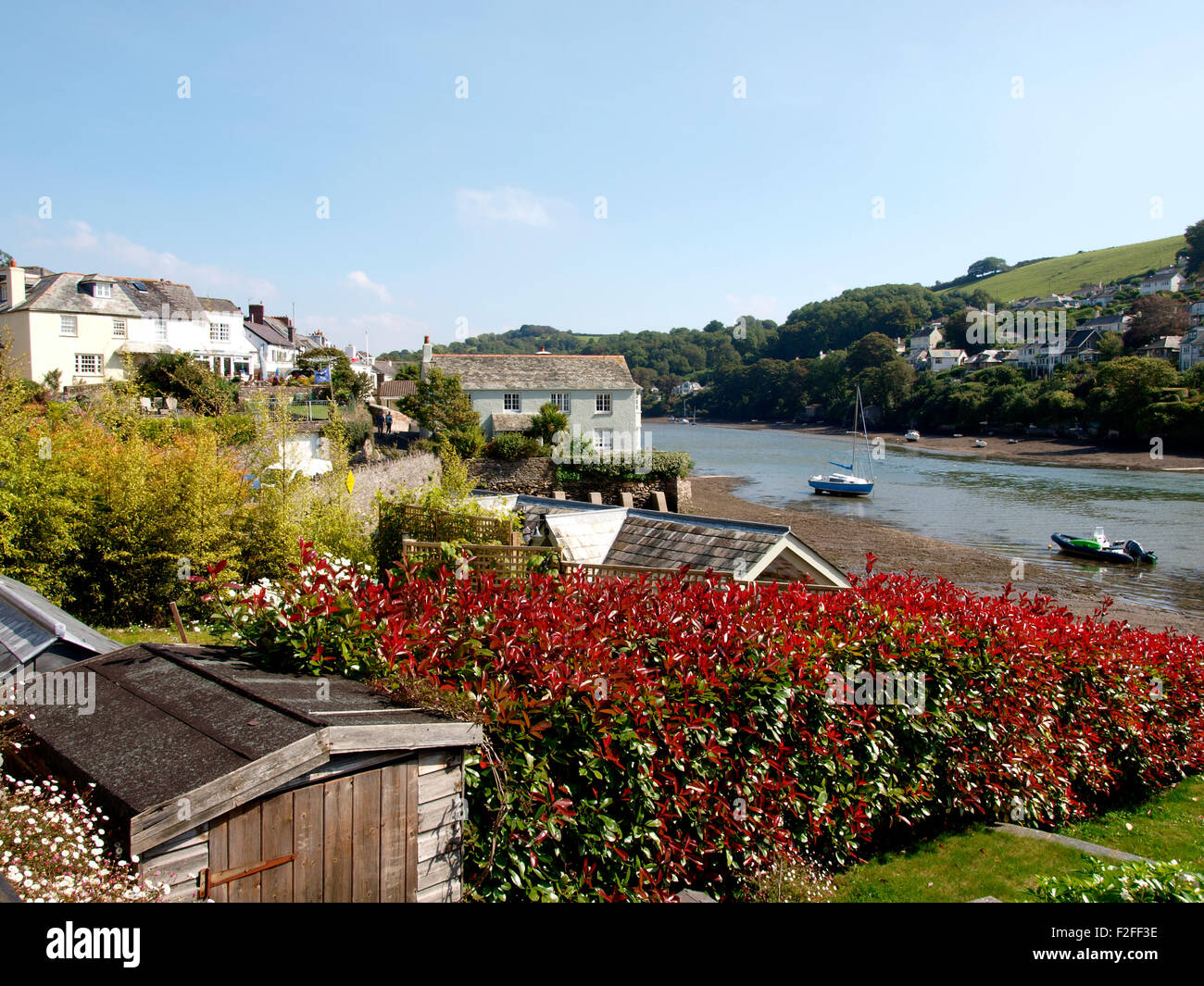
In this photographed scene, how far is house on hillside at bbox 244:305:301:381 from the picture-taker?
65.8 m

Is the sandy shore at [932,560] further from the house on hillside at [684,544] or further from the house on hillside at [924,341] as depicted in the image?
the house on hillside at [924,341]

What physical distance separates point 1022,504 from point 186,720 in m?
58.4

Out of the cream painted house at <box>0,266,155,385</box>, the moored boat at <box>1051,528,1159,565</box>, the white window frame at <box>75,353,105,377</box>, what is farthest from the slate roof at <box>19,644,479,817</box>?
the white window frame at <box>75,353,105,377</box>

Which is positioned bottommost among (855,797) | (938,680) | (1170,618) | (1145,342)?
(1170,618)

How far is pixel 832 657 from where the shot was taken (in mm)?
7246

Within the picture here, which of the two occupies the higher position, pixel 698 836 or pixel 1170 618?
pixel 698 836

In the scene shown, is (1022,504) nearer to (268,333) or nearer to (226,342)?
(226,342)

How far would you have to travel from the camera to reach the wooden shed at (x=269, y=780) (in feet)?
13.0

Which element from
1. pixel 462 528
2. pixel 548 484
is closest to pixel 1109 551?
pixel 548 484

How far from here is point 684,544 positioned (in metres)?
A: 12.3

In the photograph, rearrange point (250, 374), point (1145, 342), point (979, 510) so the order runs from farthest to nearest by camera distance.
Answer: point (1145, 342) → point (250, 374) → point (979, 510)
